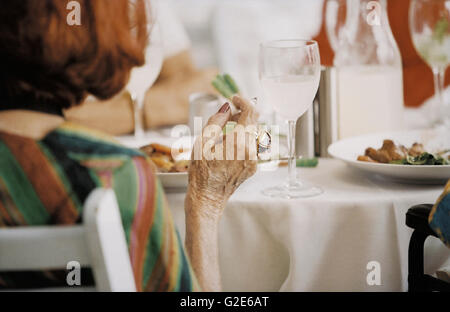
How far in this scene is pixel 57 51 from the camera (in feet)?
1.63

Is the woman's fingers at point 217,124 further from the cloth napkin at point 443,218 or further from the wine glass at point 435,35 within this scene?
the wine glass at point 435,35

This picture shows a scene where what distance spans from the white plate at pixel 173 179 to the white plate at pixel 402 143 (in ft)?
0.72

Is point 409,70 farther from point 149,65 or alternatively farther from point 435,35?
point 149,65

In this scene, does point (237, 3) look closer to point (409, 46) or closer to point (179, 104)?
point (179, 104)

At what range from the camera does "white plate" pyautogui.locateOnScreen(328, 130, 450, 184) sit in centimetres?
69

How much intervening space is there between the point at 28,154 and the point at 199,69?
1121 millimetres

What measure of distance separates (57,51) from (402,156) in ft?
1.58

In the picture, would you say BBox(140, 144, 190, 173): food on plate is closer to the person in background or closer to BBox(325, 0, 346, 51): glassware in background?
the person in background

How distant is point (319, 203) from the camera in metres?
0.67

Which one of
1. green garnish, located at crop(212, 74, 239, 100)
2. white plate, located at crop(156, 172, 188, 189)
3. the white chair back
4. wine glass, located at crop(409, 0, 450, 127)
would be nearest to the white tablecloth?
white plate, located at crop(156, 172, 188, 189)

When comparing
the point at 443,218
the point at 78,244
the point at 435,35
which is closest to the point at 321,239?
the point at 443,218
